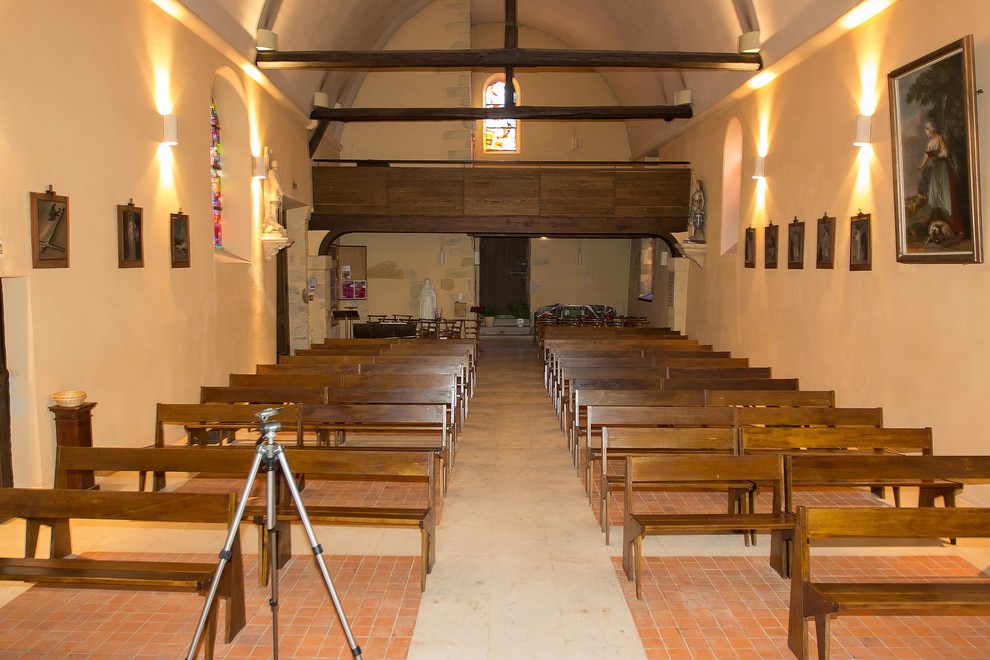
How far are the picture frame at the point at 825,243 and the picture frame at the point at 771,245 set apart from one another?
132cm

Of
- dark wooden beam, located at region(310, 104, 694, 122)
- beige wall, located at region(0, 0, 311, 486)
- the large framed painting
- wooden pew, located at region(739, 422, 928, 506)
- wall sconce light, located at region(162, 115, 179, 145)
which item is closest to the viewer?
wooden pew, located at region(739, 422, 928, 506)

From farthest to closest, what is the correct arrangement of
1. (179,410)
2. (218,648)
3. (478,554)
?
(179,410)
(478,554)
(218,648)

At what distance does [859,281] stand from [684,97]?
697 centimetres

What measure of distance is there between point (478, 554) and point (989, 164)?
15.9ft

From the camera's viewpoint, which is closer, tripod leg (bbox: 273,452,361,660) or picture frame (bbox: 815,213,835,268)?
tripod leg (bbox: 273,452,361,660)

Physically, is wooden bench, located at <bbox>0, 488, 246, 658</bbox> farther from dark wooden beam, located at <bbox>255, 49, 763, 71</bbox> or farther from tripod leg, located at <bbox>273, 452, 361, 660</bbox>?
dark wooden beam, located at <bbox>255, 49, 763, 71</bbox>

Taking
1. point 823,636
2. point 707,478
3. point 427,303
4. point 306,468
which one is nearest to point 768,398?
point 707,478

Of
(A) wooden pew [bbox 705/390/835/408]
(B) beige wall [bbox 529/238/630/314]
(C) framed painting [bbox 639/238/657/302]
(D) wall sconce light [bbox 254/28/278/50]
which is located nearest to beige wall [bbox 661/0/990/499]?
(A) wooden pew [bbox 705/390/835/408]

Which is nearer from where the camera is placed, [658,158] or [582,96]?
[658,158]

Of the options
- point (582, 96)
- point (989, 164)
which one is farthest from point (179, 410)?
point (582, 96)

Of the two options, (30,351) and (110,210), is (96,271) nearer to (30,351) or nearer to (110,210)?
(110,210)

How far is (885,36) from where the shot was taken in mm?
7562

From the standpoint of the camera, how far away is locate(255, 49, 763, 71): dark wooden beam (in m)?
10.4

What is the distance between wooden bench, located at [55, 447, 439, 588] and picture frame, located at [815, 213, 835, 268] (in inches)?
228
